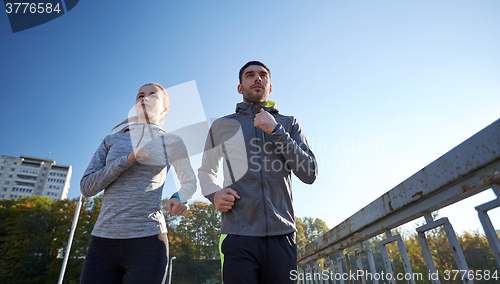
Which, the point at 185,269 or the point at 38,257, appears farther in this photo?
the point at 185,269

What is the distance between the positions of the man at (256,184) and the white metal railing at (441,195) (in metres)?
0.51

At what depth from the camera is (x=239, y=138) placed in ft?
6.93

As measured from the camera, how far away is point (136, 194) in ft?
6.42

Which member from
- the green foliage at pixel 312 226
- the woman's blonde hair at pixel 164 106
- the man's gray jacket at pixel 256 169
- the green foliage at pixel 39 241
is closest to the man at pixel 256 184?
the man's gray jacket at pixel 256 169

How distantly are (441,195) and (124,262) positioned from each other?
1811 mm

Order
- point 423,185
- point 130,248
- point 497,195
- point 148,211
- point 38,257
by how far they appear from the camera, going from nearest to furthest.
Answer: point 497,195 → point 423,185 → point 130,248 → point 148,211 → point 38,257

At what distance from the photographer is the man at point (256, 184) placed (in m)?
1.64

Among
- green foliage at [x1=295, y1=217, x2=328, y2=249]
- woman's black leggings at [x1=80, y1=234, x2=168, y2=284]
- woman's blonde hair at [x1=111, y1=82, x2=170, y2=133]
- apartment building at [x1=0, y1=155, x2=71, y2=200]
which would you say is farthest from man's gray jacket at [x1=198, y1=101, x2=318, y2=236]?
apartment building at [x1=0, y1=155, x2=71, y2=200]

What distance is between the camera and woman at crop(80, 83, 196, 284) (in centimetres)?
A: 171

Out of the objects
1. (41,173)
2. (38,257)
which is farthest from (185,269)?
(41,173)

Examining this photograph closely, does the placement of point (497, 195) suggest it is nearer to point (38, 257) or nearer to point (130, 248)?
point (130, 248)

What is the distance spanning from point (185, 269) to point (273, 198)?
1685 inches

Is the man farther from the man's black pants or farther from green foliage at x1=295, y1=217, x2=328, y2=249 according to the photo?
green foliage at x1=295, y1=217, x2=328, y2=249

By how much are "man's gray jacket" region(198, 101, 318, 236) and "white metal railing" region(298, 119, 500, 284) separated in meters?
0.51
